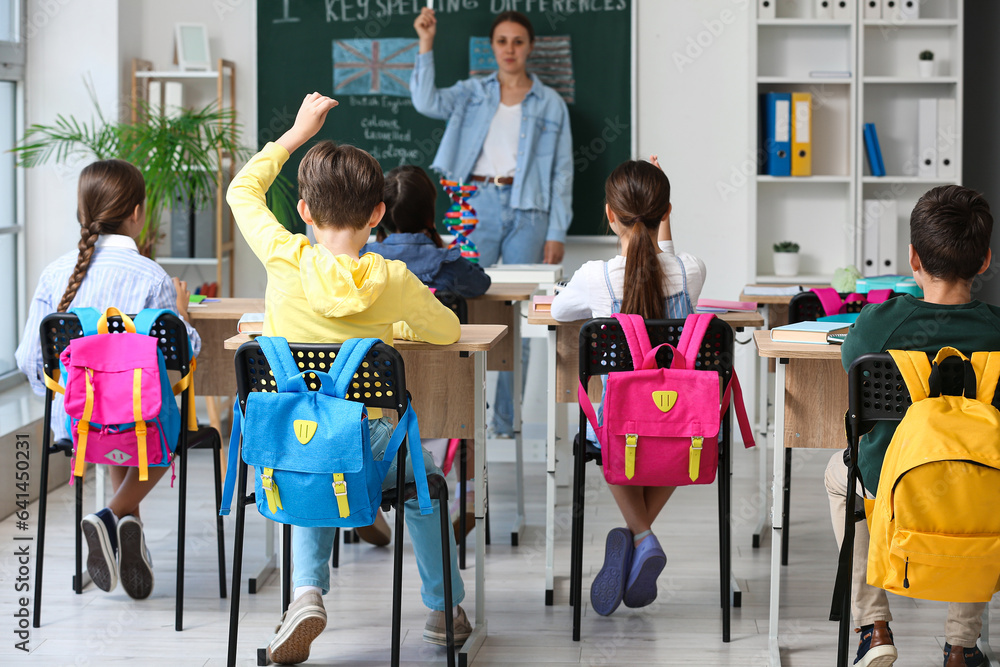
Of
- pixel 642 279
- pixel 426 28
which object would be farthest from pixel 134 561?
pixel 426 28

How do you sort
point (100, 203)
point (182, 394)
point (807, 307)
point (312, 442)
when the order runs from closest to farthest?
point (312, 442) → point (182, 394) → point (100, 203) → point (807, 307)

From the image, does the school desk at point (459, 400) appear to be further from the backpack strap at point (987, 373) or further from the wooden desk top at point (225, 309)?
the backpack strap at point (987, 373)

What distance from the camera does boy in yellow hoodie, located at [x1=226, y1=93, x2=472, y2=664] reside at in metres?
2.08

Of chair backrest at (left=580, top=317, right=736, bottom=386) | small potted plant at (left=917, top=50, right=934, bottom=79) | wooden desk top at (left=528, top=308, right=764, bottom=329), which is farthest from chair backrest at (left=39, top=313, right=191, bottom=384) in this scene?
small potted plant at (left=917, top=50, right=934, bottom=79)

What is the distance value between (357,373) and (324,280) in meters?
0.21

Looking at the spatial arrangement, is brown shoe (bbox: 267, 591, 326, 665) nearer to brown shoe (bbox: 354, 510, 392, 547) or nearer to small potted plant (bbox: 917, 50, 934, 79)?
brown shoe (bbox: 354, 510, 392, 547)

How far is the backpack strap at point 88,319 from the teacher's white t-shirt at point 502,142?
8.65 ft

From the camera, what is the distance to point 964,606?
2154 mm

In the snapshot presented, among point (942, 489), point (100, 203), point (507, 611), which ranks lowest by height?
point (507, 611)

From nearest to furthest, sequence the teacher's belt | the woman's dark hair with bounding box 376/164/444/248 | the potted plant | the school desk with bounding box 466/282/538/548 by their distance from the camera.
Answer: the woman's dark hair with bounding box 376/164/444/248, the school desk with bounding box 466/282/538/548, the potted plant, the teacher's belt

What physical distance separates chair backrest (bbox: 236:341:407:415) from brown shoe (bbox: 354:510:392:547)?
4.13ft

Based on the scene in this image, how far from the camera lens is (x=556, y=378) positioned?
282cm

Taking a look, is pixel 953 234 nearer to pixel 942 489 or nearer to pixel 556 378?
pixel 942 489

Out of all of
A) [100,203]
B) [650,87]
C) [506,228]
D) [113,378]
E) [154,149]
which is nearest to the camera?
[113,378]
